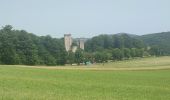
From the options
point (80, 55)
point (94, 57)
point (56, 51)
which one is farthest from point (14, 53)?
point (94, 57)

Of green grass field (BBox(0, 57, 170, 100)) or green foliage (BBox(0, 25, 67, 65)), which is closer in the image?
green grass field (BBox(0, 57, 170, 100))

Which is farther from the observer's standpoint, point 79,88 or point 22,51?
point 22,51

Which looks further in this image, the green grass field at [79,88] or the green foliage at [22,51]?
Result: the green foliage at [22,51]

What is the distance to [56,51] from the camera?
415ft

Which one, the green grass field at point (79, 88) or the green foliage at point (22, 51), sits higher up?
the green foliage at point (22, 51)

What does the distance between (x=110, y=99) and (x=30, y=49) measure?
91.9 m

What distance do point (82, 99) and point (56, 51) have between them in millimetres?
110132

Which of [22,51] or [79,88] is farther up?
[22,51]

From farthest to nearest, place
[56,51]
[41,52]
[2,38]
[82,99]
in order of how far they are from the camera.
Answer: [56,51] → [41,52] → [2,38] → [82,99]

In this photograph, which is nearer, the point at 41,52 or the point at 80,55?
the point at 41,52

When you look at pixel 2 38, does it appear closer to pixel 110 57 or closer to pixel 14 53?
pixel 14 53

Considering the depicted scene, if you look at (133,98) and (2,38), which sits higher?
(2,38)

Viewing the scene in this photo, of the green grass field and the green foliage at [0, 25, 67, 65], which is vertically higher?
the green foliage at [0, 25, 67, 65]

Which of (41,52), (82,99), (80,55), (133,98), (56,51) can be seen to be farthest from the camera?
(80,55)
